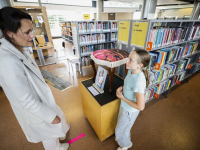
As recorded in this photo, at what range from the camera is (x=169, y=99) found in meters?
2.48

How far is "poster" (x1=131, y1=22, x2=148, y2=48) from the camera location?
4.50ft

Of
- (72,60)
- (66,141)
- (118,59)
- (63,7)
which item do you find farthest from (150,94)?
(63,7)

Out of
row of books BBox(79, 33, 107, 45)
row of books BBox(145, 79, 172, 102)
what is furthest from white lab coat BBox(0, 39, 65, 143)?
row of books BBox(79, 33, 107, 45)

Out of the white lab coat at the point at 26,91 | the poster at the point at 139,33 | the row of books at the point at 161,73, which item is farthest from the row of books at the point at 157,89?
the white lab coat at the point at 26,91

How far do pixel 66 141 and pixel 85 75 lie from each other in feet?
7.68

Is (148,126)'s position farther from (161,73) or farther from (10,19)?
(10,19)

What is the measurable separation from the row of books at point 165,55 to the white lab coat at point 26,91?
164 cm

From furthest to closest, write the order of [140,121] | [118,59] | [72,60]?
1. [72,60]
2. [140,121]
3. [118,59]

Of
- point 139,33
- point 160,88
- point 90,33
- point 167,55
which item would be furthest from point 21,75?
point 90,33

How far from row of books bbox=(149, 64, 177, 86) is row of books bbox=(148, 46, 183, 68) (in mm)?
159

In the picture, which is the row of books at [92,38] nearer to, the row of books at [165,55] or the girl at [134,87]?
the row of books at [165,55]

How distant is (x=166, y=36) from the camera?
167cm

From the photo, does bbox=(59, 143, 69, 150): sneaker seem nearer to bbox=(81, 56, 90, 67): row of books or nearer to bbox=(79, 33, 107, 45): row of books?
bbox=(81, 56, 90, 67): row of books

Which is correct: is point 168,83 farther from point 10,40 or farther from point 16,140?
point 16,140
